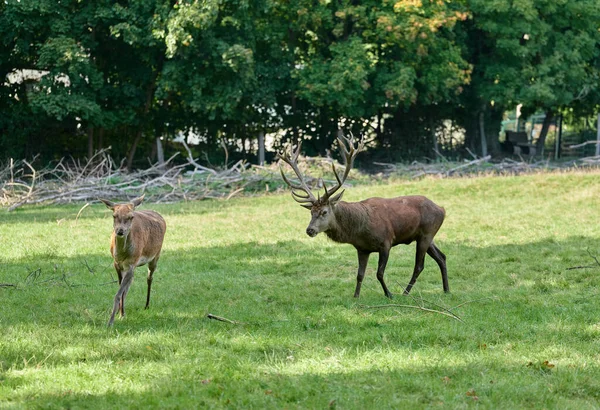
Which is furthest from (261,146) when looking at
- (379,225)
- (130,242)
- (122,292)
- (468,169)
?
(122,292)

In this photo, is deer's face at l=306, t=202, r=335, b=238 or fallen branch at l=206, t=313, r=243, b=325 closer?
fallen branch at l=206, t=313, r=243, b=325

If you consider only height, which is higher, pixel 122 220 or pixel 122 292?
pixel 122 220

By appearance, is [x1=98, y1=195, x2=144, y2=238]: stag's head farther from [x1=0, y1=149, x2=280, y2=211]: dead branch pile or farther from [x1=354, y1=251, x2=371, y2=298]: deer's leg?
[x1=0, y1=149, x2=280, y2=211]: dead branch pile

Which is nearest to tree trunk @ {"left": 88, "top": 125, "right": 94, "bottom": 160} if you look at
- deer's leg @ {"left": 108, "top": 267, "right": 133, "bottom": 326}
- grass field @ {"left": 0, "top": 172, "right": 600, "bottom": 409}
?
grass field @ {"left": 0, "top": 172, "right": 600, "bottom": 409}

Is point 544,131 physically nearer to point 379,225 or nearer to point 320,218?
point 379,225

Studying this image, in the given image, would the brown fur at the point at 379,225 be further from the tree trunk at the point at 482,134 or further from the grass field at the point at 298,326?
the tree trunk at the point at 482,134

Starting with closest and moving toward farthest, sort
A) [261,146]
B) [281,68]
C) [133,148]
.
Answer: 1. [133,148]
2. [281,68]
3. [261,146]

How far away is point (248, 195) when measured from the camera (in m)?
23.0

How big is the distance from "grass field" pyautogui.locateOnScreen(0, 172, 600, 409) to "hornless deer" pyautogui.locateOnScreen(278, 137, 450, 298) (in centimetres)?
51

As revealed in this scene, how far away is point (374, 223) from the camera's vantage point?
1002cm

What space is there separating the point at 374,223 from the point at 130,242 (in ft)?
9.37

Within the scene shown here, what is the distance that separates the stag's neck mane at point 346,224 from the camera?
995cm

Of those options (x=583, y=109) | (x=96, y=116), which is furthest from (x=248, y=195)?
(x=583, y=109)

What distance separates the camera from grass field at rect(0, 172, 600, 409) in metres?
6.46
